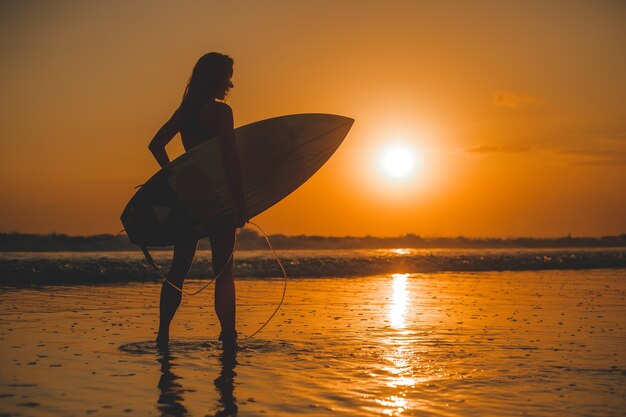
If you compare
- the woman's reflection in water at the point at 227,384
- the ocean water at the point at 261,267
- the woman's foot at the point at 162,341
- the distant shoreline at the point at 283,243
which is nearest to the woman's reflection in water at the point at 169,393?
the woman's reflection in water at the point at 227,384

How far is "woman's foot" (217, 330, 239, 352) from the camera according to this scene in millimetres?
5345

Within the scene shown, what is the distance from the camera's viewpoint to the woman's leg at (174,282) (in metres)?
5.41

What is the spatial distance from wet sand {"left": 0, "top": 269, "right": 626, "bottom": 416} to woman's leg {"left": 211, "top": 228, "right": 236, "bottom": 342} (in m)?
0.24

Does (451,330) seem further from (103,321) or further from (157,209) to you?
(103,321)

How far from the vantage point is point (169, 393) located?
12.7 ft

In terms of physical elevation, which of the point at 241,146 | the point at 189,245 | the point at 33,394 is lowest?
the point at 33,394

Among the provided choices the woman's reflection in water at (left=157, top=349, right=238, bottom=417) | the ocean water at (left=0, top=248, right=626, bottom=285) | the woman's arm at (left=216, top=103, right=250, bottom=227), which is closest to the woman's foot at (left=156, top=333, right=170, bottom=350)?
the woman's reflection in water at (left=157, top=349, right=238, bottom=417)

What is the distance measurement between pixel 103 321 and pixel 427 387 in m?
4.01

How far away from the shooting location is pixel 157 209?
219 inches

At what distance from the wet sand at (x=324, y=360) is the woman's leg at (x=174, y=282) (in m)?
0.17

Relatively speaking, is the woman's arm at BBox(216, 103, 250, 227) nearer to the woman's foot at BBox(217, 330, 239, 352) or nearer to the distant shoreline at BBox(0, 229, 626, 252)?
the woman's foot at BBox(217, 330, 239, 352)

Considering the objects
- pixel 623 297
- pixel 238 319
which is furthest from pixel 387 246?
pixel 238 319

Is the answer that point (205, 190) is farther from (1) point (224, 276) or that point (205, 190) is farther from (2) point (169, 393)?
(2) point (169, 393)

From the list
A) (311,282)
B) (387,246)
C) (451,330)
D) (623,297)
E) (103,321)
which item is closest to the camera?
(451,330)
